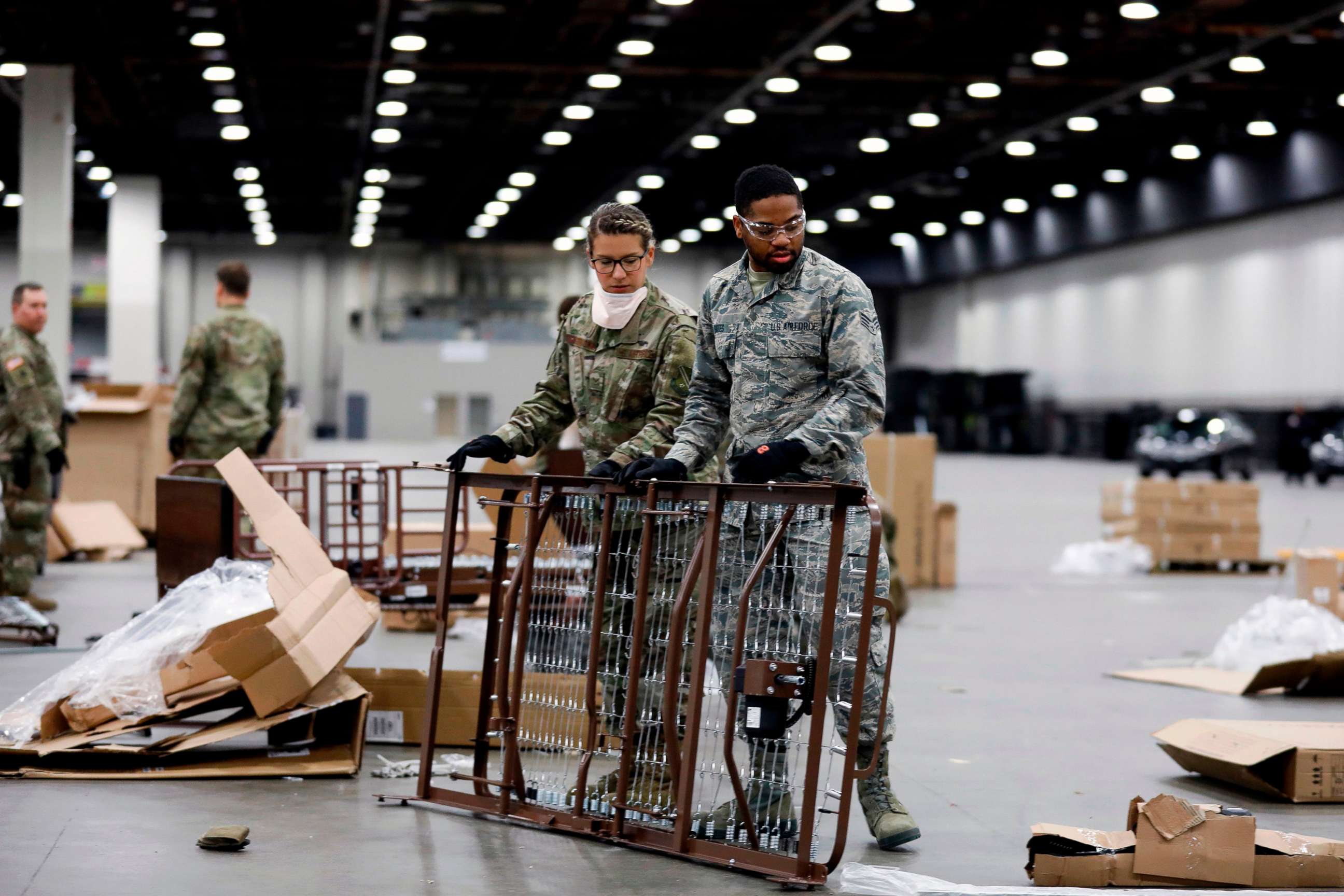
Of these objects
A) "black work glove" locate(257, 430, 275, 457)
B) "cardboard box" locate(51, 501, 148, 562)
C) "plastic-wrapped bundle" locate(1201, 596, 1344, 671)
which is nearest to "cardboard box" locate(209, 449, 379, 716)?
"black work glove" locate(257, 430, 275, 457)

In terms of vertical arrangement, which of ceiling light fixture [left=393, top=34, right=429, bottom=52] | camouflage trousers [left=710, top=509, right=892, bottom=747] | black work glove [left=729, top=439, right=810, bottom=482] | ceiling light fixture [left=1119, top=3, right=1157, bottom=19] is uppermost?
ceiling light fixture [left=393, top=34, right=429, bottom=52]

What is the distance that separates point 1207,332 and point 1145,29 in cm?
1807

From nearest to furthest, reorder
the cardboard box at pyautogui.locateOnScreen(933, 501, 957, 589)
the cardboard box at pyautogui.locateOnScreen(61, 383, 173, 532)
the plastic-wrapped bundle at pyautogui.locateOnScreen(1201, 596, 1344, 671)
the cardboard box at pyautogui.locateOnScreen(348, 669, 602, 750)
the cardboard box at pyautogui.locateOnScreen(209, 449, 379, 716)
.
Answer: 1. the cardboard box at pyautogui.locateOnScreen(209, 449, 379, 716)
2. the cardboard box at pyautogui.locateOnScreen(348, 669, 602, 750)
3. the plastic-wrapped bundle at pyautogui.locateOnScreen(1201, 596, 1344, 671)
4. the cardboard box at pyautogui.locateOnScreen(933, 501, 957, 589)
5. the cardboard box at pyautogui.locateOnScreen(61, 383, 173, 532)

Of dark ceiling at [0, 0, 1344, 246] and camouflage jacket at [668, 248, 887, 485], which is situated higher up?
dark ceiling at [0, 0, 1344, 246]

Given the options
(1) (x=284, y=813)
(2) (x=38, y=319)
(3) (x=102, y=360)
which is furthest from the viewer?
(3) (x=102, y=360)

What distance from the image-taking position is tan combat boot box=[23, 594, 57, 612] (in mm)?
9172

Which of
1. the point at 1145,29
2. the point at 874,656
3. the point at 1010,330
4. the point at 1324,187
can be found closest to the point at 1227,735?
the point at 874,656

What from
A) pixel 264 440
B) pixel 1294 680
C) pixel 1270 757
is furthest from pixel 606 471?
pixel 264 440

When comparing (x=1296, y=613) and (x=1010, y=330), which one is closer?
(x=1296, y=613)

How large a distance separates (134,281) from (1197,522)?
17642 mm

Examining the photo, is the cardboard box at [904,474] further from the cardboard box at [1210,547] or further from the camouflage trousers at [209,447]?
the camouflage trousers at [209,447]

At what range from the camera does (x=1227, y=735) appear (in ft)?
17.0

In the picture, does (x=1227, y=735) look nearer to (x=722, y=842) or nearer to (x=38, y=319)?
(x=722, y=842)

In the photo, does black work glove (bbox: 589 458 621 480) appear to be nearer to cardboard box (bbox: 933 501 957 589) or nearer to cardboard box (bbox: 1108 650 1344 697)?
cardboard box (bbox: 1108 650 1344 697)
